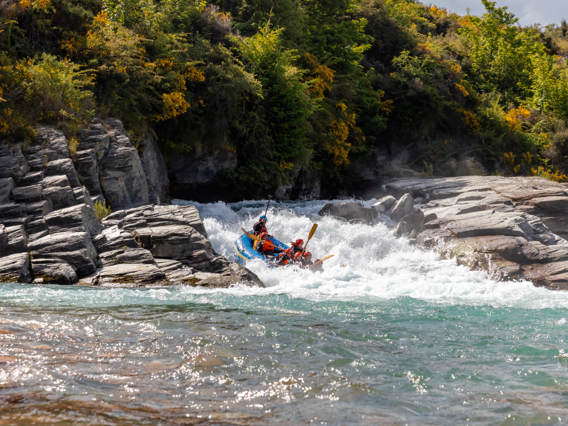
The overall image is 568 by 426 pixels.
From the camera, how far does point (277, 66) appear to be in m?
18.5

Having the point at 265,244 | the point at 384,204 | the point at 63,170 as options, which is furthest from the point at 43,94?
the point at 384,204

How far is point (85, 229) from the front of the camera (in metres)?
10.1

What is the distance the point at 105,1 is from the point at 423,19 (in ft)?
91.1

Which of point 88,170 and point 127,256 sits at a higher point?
point 88,170

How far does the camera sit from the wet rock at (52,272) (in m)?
9.00

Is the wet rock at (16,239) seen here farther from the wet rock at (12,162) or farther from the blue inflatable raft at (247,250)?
the blue inflatable raft at (247,250)

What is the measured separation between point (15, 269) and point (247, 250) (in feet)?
17.2

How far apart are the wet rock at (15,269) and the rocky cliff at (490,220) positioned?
32.5 ft

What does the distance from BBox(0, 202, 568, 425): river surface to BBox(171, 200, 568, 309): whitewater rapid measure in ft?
0.87

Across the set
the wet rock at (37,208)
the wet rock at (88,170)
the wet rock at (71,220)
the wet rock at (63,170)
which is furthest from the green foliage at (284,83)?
the wet rock at (71,220)

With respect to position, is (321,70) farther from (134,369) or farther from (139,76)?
(134,369)

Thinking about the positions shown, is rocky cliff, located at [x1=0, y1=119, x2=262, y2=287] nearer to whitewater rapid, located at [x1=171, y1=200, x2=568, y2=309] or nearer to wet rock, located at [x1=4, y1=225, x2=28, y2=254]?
wet rock, located at [x1=4, y1=225, x2=28, y2=254]

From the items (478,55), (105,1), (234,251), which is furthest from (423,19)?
(234,251)

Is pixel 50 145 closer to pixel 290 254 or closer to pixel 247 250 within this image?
pixel 247 250
